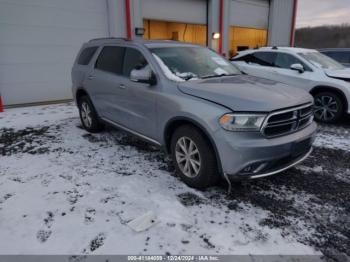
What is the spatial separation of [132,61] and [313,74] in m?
4.39

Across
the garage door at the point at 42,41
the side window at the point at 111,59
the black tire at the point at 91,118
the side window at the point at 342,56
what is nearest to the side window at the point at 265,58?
the side window at the point at 342,56

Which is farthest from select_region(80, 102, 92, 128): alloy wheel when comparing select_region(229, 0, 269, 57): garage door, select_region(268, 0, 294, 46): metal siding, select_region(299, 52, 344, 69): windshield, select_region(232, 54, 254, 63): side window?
select_region(268, 0, 294, 46): metal siding

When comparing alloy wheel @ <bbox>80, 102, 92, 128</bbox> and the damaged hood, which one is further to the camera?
alloy wheel @ <bbox>80, 102, 92, 128</bbox>

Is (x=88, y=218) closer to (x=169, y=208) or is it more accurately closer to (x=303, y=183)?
(x=169, y=208)

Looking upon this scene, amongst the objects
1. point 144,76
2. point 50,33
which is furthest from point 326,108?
point 50,33

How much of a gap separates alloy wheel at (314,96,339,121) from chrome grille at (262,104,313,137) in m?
3.28

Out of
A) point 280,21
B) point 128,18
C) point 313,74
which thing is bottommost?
point 313,74

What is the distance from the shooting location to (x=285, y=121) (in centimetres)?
293

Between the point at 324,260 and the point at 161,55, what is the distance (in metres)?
2.95

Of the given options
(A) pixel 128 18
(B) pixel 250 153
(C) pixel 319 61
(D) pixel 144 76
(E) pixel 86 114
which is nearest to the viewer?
(B) pixel 250 153

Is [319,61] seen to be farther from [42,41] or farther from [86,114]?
[42,41]

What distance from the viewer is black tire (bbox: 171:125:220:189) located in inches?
115

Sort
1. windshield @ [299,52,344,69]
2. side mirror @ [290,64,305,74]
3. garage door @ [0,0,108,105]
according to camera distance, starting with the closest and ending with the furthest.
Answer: side mirror @ [290,64,305,74]
windshield @ [299,52,344,69]
garage door @ [0,0,108,105]

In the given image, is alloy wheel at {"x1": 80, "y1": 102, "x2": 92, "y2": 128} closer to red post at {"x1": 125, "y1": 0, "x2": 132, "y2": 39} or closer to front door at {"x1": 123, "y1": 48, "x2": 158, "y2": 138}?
front door at {"x1": 123, "y1": 48, "x2": 158, "y2": 138}
